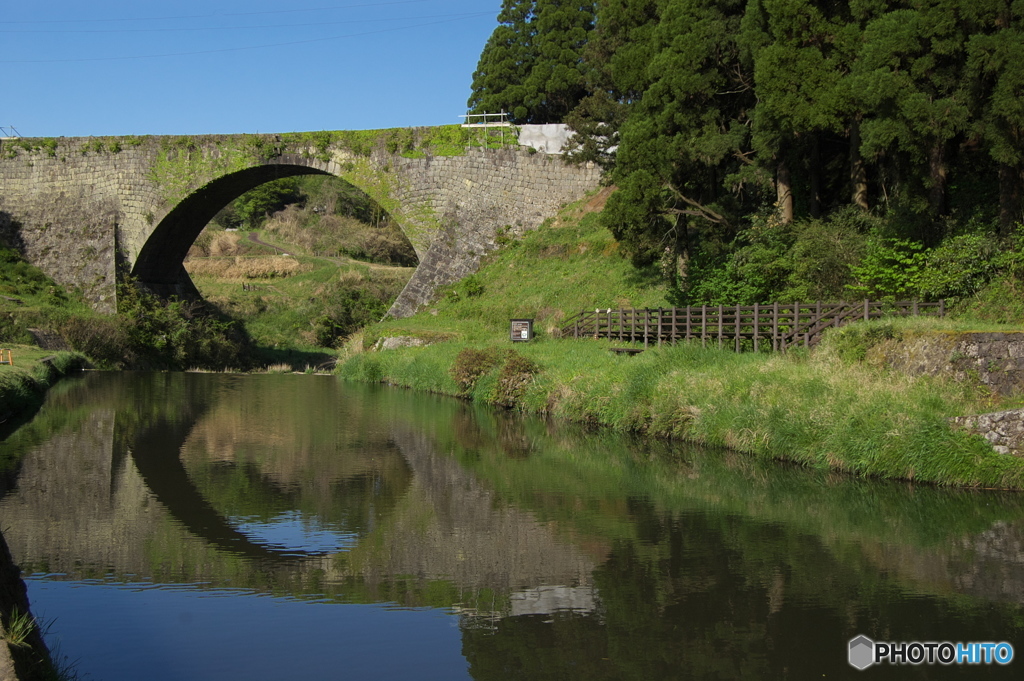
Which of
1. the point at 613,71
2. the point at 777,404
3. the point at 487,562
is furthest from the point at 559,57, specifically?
the point at 487,562

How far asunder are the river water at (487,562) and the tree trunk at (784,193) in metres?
13.2

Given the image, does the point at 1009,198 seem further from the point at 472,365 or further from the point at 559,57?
the point at 559,57

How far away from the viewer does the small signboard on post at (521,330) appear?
3050 centimetres

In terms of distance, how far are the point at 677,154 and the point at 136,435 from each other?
1663 centimetres

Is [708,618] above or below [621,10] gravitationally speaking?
below

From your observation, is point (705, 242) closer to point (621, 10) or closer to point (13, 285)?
point (621, 10)

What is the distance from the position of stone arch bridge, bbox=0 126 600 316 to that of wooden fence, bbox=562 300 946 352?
10.8 meters

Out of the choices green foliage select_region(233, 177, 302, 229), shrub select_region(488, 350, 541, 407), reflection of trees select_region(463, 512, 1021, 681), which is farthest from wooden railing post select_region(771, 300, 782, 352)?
green foliage select_region(233, 177, 302, 229)

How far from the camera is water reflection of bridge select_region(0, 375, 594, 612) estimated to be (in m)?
9.10

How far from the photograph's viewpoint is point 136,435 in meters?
18.5

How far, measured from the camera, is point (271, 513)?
38.7 ft

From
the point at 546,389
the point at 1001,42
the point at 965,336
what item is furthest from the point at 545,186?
the point at 965,336

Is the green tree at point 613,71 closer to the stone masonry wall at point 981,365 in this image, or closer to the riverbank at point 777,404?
the riverbank at point 777,404

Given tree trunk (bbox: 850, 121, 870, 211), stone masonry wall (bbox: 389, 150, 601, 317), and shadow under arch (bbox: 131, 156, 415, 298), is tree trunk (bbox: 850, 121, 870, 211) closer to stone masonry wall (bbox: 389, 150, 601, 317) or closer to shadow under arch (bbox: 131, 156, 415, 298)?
stone masonry wall (bbox: 389, 150, 601, 317)
